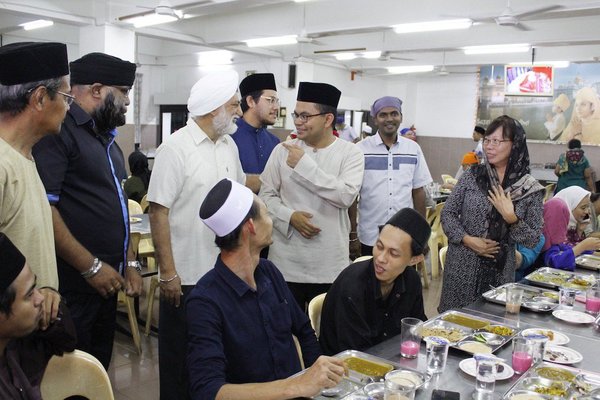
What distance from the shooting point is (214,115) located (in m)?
2.60

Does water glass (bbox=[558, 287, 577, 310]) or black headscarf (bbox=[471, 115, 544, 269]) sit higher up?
black headscarf (bbox=[471, 115, 544, 269])

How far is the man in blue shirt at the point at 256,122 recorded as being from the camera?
135 inches

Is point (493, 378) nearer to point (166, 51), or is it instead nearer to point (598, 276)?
point (598, 276)

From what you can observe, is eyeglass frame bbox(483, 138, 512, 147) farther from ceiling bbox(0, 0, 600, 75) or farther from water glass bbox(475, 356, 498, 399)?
ceiling bbox(0, 0, 600, 75)

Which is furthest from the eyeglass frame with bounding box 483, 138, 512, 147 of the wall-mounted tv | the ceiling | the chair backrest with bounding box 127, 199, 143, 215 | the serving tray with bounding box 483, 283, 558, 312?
the wall-mounted tv

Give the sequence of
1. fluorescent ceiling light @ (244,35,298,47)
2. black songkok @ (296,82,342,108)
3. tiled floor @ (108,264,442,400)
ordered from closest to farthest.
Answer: black songkok @ (296,82,342,108)
tiled floor @ (108,264,442,400)
fluorescent ceiling light @ (244,35,298,47)

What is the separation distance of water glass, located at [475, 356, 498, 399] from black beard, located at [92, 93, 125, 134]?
1740 mm

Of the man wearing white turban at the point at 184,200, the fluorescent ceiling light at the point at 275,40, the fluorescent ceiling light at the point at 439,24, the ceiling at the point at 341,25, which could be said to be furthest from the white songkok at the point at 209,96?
the fluorescent ceiling light at the point at 275,40

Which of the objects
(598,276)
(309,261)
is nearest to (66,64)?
(309,261)

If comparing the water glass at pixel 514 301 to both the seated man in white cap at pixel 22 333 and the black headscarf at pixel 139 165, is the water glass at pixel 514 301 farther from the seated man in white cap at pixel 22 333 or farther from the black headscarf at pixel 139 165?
the black headscarf at pixel 139 165

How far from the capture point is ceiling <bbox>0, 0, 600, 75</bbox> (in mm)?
7848

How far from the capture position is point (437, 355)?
1.79 meters

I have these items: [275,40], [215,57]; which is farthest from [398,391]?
[215,57]

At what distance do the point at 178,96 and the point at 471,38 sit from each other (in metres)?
7.38
